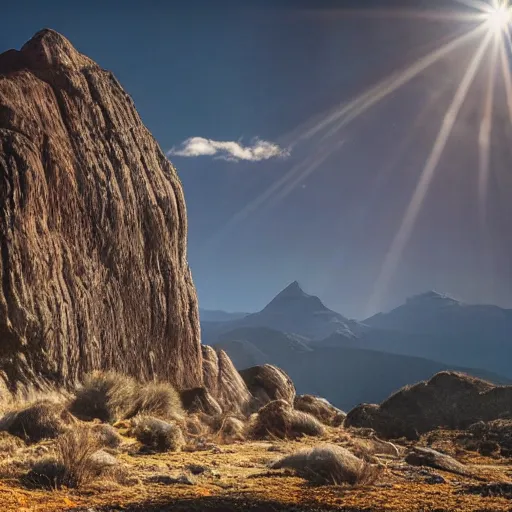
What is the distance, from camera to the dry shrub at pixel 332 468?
27.3 feet

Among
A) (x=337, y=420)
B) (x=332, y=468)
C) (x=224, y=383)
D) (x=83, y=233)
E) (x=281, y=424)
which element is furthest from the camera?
(x=224, y=383)

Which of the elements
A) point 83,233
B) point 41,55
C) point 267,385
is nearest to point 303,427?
point 83,233

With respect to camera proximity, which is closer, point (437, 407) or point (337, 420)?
point (437, 407)

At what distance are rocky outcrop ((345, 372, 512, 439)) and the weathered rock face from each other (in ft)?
35.6

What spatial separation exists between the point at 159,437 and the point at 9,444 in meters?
3.57

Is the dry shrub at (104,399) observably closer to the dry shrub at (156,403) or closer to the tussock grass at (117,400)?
the tussock grass at (117,400)

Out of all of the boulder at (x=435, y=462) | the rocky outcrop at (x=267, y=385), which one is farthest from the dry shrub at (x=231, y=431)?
the rocky outcrop at (x=267, y=385)

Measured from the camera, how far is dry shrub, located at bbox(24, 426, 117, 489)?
761 cm

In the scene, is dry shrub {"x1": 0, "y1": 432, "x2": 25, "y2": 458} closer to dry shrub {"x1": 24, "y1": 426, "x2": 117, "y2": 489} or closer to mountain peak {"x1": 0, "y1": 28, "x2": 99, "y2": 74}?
dry shrub {"x1": 24, "y1": 426, "x2": 117, "y2": 489}

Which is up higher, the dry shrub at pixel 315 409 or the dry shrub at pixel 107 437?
the dry shrub at pixel 107 437

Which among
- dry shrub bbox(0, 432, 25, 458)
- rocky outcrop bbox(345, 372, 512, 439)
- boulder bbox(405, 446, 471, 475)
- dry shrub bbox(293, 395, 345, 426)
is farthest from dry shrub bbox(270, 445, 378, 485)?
dry shrub bbox(293, 395, 345, 426)

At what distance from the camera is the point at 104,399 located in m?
17.2

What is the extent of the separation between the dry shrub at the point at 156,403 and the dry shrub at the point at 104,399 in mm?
342

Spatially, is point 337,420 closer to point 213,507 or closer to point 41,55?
point 213,507
